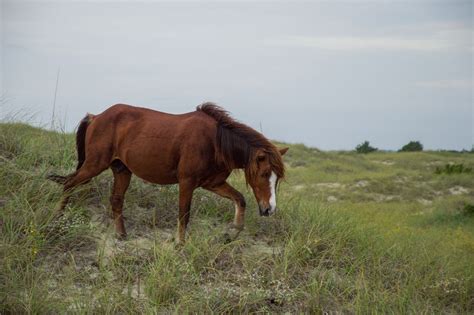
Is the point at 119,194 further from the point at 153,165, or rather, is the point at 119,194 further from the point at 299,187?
the point at 299,187

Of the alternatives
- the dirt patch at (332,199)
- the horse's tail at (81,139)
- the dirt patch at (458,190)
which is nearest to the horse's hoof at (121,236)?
the horse's tail at (81,139)

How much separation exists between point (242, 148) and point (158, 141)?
101cm

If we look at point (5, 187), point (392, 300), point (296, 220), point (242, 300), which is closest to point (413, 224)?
point (296, 220)

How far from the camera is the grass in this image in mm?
5688

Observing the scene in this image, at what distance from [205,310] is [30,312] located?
1.63 meters

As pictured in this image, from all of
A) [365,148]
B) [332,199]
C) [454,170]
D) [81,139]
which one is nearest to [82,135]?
[81,139]

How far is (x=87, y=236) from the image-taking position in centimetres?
687

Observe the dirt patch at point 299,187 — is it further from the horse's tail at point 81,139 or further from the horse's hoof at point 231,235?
the horse's tail at point 81,139

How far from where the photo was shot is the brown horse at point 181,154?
6.21 metres

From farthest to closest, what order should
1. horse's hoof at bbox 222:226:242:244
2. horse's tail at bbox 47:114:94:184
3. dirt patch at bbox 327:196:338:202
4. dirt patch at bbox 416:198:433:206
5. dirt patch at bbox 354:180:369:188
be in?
1. dirt patch at bbox 354:180:369:188
2. dirt patch at bbox 416:198:433:206
3. dirt patch at bbox 327:196:338:202
4. horse's tail at bbox 47:114:94:184
5. horse's hoof at bbox 222:226:242:244

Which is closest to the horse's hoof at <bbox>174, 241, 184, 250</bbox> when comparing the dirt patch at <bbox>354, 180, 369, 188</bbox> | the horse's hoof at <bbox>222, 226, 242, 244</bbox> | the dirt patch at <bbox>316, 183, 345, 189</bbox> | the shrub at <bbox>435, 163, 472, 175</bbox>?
the horse's hoof at <bbox>222, 226, 242, 244</bbox>

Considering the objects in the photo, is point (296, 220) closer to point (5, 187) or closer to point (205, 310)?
point (205, 310)

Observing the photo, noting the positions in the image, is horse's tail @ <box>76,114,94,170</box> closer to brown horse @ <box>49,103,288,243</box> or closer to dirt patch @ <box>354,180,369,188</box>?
brown horse @ <box>49,103,288,243</box>

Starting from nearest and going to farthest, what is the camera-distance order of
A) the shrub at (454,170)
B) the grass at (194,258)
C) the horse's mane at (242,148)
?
the grass at (194,258) → the horse's mane at (242,148) → the shrub at (454,170)
